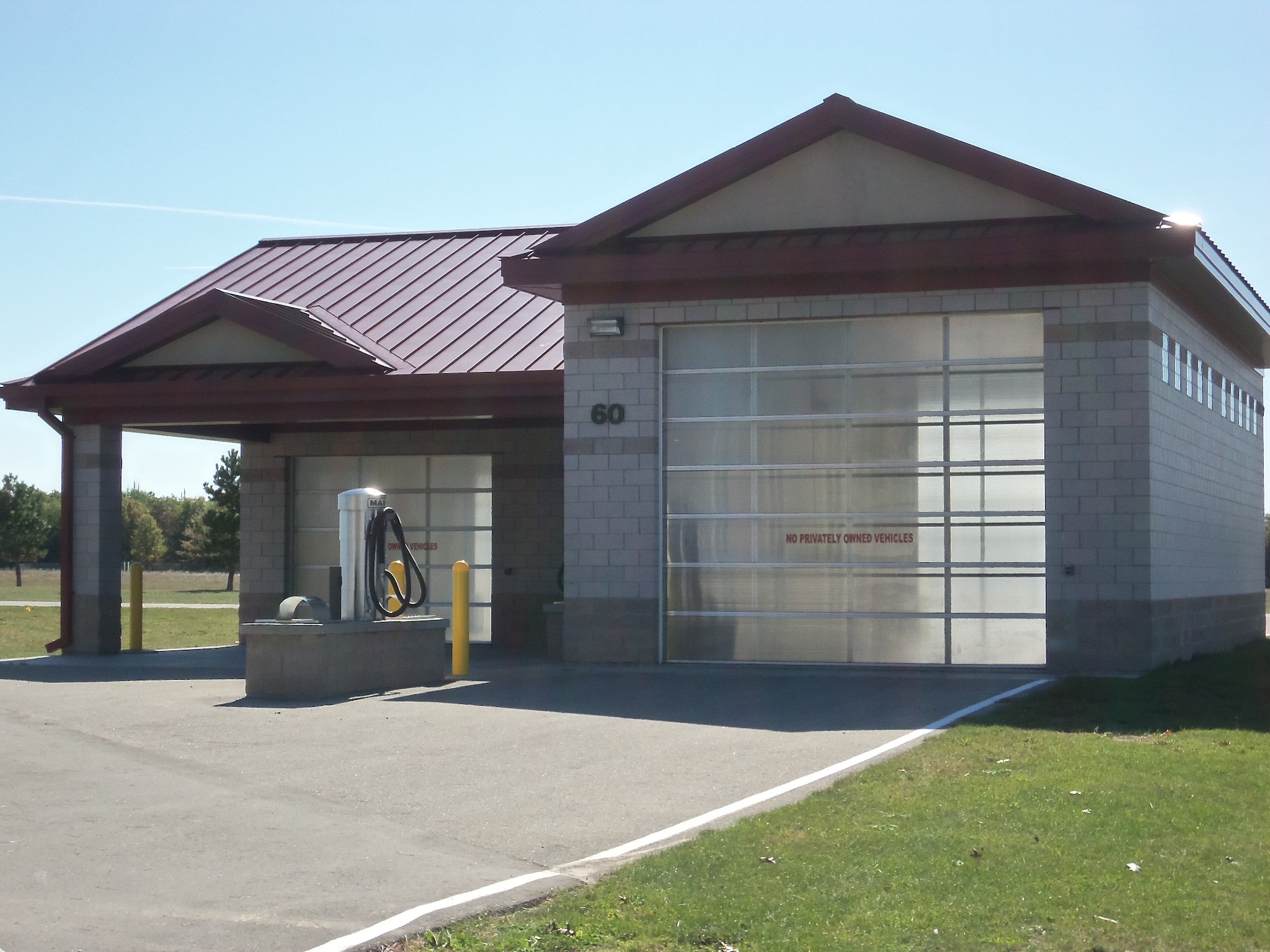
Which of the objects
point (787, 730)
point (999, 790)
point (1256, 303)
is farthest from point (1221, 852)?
point (1256, 303)

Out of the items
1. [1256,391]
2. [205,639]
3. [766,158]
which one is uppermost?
[766,158]

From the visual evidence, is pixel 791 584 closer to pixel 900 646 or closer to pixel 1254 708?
pixel 900 646

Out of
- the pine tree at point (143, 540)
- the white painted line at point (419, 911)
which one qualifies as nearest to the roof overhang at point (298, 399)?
the white painted line at point (419, 911)

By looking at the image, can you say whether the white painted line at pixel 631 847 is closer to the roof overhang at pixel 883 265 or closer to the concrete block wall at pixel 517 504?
the roof overhang at pixel 883 265

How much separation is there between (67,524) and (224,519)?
5603 centimetres

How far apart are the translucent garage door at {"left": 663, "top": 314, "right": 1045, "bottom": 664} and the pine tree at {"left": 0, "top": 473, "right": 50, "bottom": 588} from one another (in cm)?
7682

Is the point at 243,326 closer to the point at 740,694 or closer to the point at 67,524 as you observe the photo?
the point at 67,524

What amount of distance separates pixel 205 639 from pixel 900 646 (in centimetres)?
1683

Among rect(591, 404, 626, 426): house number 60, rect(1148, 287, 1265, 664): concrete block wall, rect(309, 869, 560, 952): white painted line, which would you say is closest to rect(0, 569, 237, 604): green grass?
rect(591, 404, 626, 426): house number 60

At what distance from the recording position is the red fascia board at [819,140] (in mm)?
16266

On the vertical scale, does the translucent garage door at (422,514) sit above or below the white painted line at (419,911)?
above

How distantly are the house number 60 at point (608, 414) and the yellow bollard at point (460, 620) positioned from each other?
2411 mm

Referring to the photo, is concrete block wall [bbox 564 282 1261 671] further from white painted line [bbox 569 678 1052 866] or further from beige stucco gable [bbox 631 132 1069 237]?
white painted line [bbox 569 678 1052 866]

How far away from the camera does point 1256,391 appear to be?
25969 millimetres
